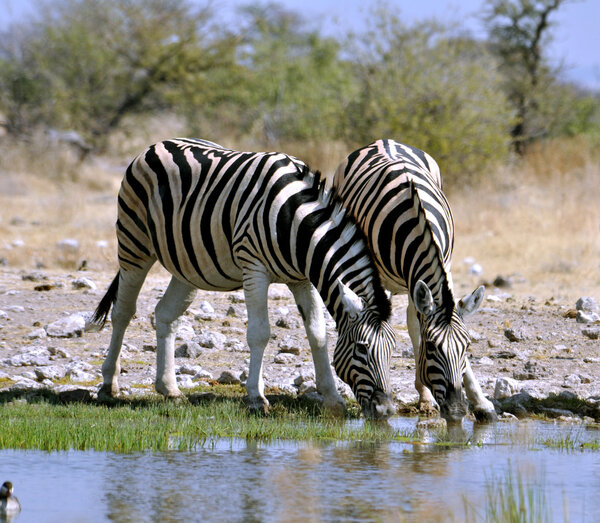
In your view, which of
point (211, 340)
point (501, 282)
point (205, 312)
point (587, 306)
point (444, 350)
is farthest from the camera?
point (501, 282)

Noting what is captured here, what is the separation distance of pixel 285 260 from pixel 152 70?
2669cm

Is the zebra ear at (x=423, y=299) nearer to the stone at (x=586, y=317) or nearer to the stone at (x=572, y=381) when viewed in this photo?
the stone at (x=572, y=381)

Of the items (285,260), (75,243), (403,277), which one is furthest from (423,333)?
(75,243)

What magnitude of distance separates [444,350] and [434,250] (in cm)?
70

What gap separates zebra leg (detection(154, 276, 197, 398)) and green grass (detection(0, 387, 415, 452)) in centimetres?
26

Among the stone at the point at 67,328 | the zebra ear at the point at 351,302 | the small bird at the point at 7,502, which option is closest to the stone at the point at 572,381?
the zebra ear at the point at 351,302

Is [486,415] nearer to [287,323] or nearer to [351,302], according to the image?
[351,302]

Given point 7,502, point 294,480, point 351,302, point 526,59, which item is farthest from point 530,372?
point 526,59

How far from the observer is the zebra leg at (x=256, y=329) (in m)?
7.45

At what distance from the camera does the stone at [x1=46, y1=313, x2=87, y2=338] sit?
33.1ft

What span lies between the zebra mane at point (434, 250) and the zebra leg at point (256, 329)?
1.10m

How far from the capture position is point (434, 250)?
6.89 metres

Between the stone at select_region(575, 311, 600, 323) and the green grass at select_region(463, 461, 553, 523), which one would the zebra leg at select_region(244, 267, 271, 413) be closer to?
the green grass at select_region(463, 461, 553, 523)

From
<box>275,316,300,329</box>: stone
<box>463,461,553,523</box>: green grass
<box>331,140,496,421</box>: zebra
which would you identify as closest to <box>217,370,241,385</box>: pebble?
<box>331,140,496,421</box>: zebra
